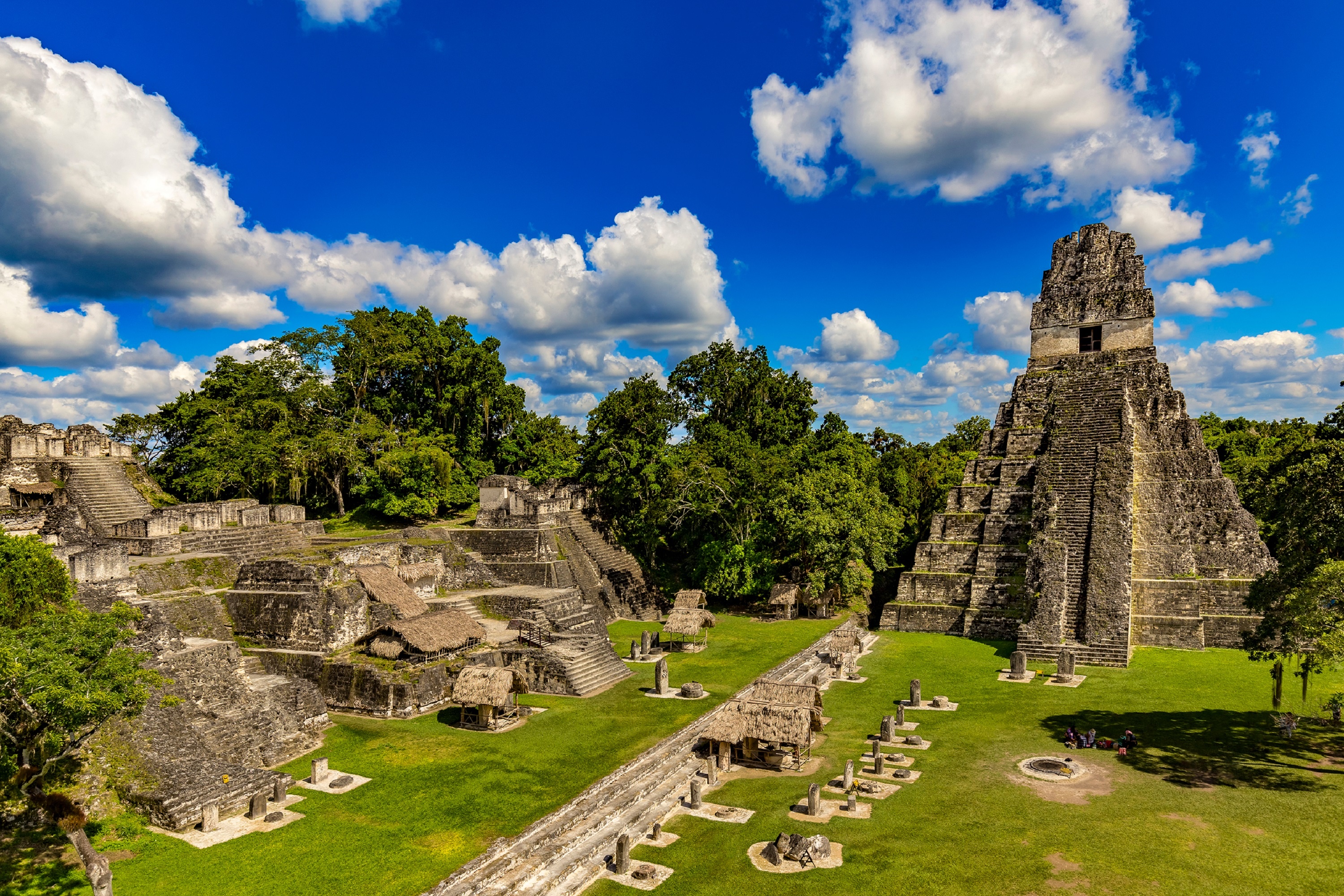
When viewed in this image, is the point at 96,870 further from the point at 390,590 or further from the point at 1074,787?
the point at 1074,787

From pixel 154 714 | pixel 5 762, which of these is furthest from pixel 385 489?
pixel 5 762

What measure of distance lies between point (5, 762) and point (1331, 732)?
90.7 ft

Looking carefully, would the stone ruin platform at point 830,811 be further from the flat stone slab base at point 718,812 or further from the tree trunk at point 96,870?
the tree trunk at point 96,870

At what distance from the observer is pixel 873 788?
15.5m

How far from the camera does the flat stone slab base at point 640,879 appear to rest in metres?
12.2

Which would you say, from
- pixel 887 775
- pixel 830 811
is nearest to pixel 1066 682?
pixel 887 775

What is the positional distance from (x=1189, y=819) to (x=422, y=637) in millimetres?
19242

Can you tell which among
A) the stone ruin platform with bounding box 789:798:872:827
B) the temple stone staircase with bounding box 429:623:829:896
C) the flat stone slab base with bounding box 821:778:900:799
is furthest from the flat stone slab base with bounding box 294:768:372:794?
the flat stone slab base with bounding box 821:778:900:799

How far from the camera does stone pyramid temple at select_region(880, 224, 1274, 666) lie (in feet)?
87.8

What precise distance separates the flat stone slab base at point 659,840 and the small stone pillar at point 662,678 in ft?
27.7

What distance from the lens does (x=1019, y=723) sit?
1928cm

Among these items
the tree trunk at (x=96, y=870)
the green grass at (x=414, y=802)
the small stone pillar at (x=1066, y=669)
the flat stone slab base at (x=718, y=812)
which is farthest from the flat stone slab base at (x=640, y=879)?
the small stone pillar at (x=1066, y=669)

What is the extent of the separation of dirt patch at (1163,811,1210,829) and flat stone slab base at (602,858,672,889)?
9607 mm

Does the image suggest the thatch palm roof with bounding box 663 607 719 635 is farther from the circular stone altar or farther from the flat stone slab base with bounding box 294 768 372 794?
the flat stone slab base with bounding box 294 768 372 794
